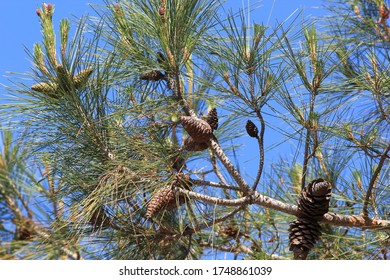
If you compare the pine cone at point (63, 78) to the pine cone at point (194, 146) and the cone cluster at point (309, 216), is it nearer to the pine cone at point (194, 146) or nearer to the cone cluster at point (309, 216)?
the pine cone at point (194, 146)

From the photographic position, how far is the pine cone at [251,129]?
169 centimetres

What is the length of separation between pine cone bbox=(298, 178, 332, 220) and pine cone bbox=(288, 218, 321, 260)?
0.05ft

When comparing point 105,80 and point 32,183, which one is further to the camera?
point 32,183

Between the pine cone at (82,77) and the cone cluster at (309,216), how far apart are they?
564mm

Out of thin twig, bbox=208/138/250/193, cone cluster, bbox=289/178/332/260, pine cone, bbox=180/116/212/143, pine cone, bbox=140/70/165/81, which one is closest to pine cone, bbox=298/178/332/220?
cone cluster, bbox=289/178/332/260

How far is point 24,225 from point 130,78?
70 cm

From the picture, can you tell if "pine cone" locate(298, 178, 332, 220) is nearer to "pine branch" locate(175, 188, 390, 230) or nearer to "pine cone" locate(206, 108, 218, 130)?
"pine branch" locate(175, 188, 390, 230)

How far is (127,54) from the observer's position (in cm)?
183

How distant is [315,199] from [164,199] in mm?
320

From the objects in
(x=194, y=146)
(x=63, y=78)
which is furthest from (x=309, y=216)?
(x=63, y=78)

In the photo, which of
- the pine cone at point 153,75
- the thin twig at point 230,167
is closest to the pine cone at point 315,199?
Answer: the thin twig at point 230,167

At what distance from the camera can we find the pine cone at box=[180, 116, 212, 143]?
164 centimetres
